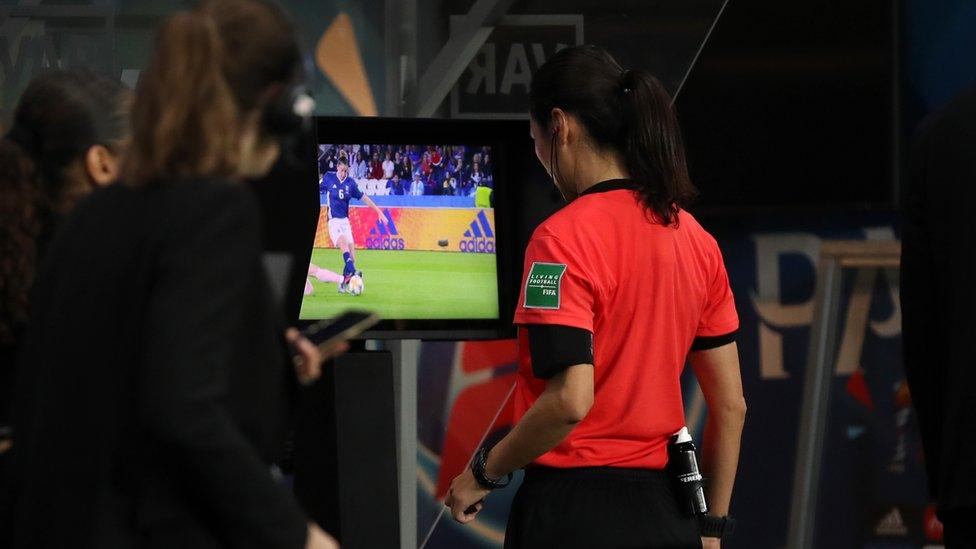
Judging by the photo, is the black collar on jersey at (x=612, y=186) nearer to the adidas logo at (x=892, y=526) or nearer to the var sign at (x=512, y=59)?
the var sign at (x=512, y=59)

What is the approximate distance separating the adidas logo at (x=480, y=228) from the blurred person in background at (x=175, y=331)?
1.62 metres

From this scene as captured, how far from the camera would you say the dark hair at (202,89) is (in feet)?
4.63

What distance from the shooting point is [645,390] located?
87.4 inches

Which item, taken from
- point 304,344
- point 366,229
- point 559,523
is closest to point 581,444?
point 559,523

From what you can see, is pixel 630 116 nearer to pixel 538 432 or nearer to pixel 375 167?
pixel 538 432

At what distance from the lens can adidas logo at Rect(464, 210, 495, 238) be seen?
122 inches

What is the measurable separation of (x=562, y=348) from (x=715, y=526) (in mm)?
503

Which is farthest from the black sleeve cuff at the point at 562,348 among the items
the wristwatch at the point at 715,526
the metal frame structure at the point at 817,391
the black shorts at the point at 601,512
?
the metal frame structure at the point at 817,391

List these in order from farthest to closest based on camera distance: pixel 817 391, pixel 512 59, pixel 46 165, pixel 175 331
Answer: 1. pixel 817 391
2. pixel 512 59
3. pixel 46 165
4. pixel 175 331

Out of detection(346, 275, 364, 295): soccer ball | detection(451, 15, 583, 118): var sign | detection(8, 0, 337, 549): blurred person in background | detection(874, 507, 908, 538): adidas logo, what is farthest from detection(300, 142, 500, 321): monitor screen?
detection(874, 507, 908, 538): adidas logo

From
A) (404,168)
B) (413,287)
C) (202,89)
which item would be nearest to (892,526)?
(413,287)

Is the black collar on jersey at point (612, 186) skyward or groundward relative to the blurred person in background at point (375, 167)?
groundward

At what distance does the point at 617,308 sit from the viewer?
220 centimetres

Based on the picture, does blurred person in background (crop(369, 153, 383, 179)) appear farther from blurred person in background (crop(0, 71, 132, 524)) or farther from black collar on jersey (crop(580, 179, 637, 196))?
blurred person in background (crop(0, 71, 132, 524))
